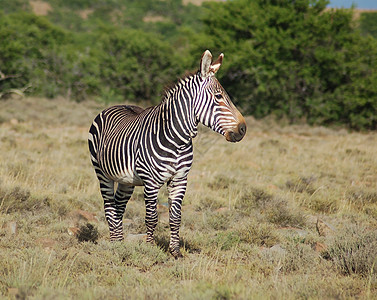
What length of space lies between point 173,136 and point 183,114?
0.89 feet

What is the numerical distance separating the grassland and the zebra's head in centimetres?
142

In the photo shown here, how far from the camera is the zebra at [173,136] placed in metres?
4.84

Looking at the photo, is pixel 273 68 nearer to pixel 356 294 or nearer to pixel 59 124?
pixel 59 124

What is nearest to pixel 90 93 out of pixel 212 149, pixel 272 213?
pixel 212 149

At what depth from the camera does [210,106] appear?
4.88 metres

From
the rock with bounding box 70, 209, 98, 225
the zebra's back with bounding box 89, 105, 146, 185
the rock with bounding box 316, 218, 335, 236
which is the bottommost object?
the rock with bounding box 70, 209, 98, 225

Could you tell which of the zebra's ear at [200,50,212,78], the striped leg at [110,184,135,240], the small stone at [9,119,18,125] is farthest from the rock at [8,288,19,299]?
the small stone at [9,119,18,125]

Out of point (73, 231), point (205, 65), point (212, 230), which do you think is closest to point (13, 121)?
point (73, 231)

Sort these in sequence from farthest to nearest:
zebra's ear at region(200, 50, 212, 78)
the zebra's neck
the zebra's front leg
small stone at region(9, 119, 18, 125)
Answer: small stone at region(9, 119, 18, 125) < the zebra's front leg < the zebra's neck < zebra's ear at region(200, 50, 212, 78)

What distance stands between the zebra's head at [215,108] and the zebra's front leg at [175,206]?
30.3 inches

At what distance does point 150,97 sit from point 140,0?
69213 mm

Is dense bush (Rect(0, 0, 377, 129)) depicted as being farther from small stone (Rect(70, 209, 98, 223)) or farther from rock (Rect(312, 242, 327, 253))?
rock (Rect(312, 242, 327, 253))

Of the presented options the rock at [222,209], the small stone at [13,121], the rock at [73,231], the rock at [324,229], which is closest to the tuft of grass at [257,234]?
the rock at [324,229]

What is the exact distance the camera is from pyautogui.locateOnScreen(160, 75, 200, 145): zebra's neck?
5.01m
